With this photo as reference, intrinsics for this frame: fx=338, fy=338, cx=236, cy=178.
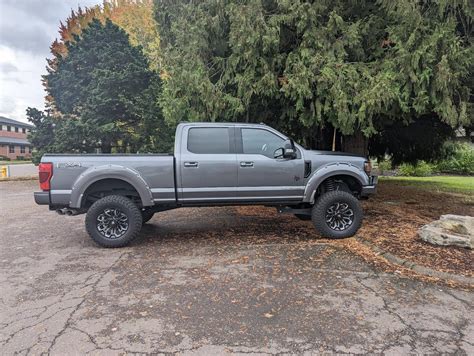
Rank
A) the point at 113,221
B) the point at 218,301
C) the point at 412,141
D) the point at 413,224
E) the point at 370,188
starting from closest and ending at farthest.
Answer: the point at 218,301 → the point at 113,221 → the point at 370,188 → the point at 413,224 → the point at 412,141

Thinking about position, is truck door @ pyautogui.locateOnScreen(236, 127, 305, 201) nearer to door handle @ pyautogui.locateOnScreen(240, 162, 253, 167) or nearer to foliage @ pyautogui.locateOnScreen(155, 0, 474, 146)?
door handle @ pyautogui.locateOnScreen(240, 162, 253, 167)

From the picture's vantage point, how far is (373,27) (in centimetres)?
683

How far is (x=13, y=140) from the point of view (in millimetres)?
54875

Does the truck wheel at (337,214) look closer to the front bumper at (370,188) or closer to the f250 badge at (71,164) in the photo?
the front bumper at (370,188)

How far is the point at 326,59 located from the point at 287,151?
2.12 meters

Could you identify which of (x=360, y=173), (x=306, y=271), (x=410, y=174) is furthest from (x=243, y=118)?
(x=410, y=174)

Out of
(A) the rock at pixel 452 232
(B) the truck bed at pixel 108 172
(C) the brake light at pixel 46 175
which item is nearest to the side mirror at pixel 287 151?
(B) the truck bed at pixel 108 172

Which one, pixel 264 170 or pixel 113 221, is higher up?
pixel 264 170

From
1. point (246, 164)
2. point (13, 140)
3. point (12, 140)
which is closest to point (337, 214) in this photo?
point (246, 164)

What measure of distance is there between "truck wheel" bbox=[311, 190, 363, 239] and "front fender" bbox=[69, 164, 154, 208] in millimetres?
2929

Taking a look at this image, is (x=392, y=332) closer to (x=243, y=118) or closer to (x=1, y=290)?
(x=1, y=290)

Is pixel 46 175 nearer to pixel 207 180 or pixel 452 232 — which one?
pixel 207 180

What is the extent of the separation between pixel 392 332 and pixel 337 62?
196 inches

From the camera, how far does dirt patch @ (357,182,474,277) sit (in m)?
4.80
